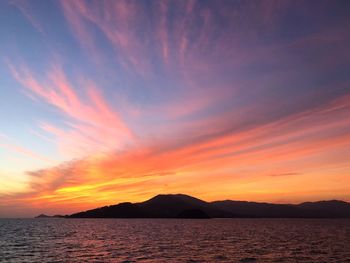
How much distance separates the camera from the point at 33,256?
67.6 m

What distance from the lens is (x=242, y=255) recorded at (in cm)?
6831

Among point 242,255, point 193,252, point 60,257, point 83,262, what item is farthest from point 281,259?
point 60,257

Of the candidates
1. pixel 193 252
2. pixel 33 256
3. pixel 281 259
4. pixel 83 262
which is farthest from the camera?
pixel 193 252

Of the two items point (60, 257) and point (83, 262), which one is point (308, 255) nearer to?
point (83, 262)

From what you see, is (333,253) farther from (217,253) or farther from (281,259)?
(217,253)

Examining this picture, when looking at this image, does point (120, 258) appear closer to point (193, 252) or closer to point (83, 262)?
point (83, 262)

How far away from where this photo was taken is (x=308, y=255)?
69.2 meters

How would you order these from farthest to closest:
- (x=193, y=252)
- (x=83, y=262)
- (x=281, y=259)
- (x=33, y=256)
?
1. (x=193, y=252)
2. (x=33, y=256)
3. (x=281, y=259)
4. (x=83, y=262)

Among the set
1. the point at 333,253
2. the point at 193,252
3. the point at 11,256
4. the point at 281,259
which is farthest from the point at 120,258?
the point at 333,253

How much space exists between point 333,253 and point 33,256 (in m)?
56.1

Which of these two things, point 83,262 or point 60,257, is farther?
point 60,257

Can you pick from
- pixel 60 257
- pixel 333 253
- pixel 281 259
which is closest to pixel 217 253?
pixel 281 259

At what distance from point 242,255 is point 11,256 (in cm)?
4136

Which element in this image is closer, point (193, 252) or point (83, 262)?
point (83, 262)
